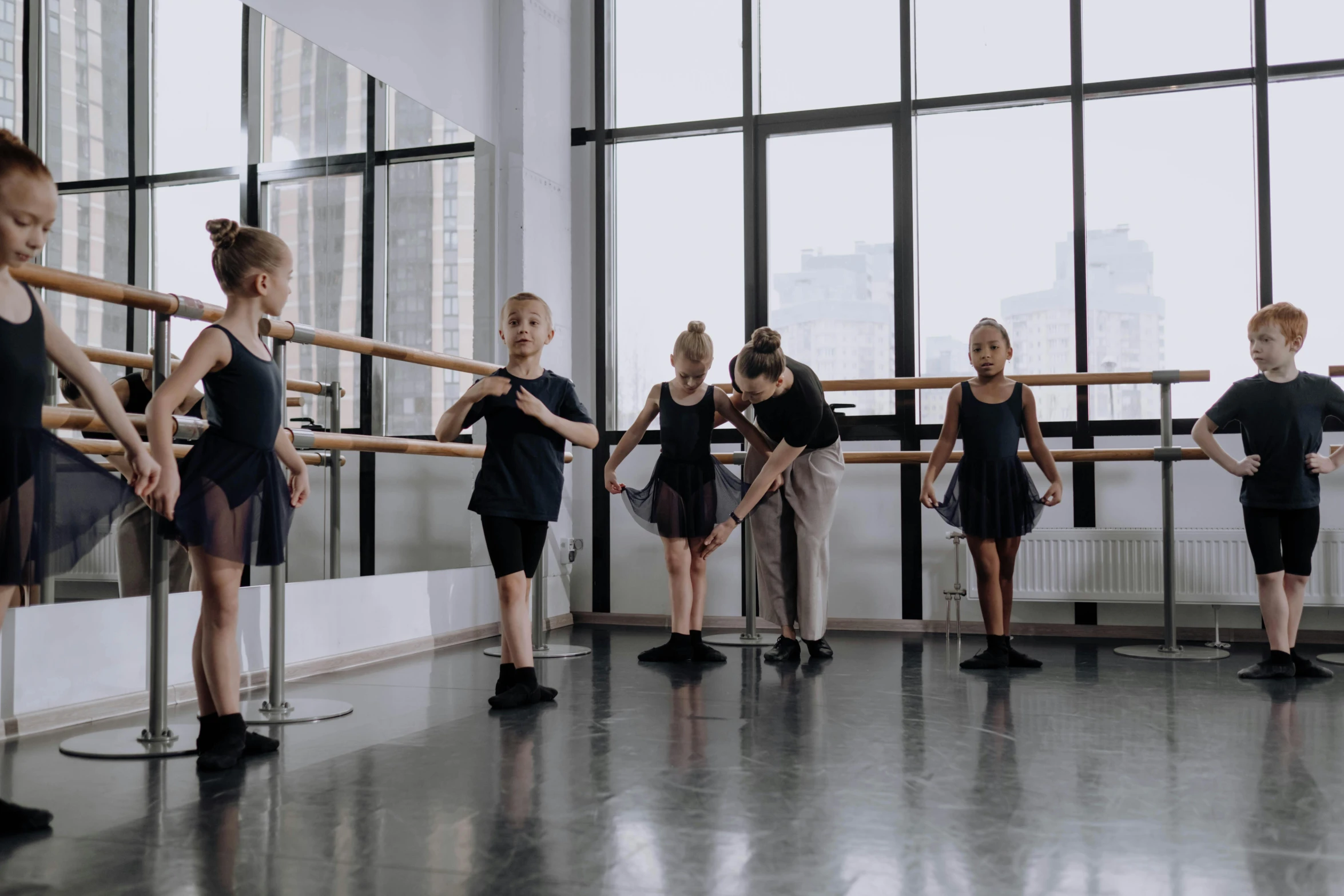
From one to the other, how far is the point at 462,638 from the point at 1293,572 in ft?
9.73

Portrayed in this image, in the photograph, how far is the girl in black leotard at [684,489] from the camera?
3785mm

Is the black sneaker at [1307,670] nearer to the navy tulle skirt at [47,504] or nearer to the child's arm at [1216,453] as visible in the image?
the child's arm at [1216,453]

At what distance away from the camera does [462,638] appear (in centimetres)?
450

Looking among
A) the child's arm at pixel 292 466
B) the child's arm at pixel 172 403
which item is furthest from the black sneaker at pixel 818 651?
the child's arm at pixel 172 403

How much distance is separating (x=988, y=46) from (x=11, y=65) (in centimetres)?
393

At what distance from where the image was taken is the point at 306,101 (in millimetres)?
3818

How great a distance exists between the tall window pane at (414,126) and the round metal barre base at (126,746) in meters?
2.50

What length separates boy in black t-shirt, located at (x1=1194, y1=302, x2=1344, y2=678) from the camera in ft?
11.3

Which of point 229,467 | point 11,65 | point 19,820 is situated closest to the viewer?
point 19,820

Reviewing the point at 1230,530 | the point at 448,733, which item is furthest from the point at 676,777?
the point at 1230,530

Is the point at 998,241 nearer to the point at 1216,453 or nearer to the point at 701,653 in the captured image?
the point at 1216,453

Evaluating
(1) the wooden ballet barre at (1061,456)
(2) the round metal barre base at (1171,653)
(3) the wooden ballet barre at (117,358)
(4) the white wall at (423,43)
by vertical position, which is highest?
(4) the white wall at (423,43)

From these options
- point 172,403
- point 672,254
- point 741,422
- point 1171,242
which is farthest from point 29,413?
point 1171,242

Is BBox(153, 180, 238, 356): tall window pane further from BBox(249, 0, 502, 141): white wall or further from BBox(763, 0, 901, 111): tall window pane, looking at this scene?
BBox(763, 0, 901, 111): tall window pane
